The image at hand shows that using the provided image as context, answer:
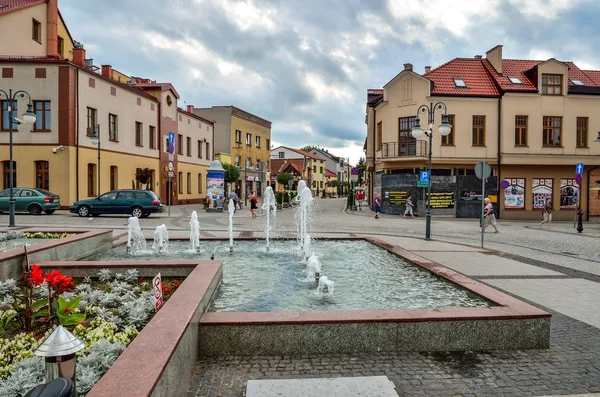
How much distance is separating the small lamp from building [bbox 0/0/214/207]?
2334 centimetres

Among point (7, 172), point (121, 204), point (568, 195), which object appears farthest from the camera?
point (568, 195)

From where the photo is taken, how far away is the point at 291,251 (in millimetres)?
10953

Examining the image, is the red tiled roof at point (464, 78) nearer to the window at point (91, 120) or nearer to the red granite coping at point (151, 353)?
the window at point (91, 120)

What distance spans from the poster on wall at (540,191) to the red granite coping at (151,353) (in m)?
30.7

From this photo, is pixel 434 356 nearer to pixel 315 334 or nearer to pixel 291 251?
pixel 315 334

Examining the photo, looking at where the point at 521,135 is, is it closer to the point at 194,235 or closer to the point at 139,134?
the point at 194,235

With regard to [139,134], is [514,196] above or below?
below

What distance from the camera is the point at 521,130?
30.0 m

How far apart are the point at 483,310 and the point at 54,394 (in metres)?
4.45

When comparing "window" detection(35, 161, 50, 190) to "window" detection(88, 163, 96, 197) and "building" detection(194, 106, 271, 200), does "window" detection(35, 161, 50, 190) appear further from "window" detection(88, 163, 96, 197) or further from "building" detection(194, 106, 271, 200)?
"building" detection(194, 106, 271, 200)

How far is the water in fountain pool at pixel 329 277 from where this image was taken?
19.8 ft

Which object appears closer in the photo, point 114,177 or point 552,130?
point 552,130

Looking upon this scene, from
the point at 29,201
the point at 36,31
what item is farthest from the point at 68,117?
the point at 36,31

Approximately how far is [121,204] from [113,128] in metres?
9.30
